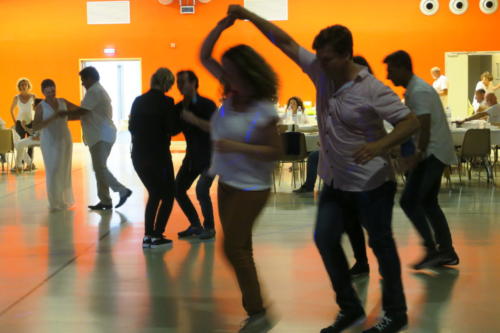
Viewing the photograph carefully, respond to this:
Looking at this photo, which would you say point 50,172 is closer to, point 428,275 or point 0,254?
point 0,254

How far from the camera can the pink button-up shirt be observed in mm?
3236

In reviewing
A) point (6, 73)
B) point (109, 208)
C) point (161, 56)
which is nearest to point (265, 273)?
point (109, 208)

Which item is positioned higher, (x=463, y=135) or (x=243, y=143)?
(x=243, y=143)

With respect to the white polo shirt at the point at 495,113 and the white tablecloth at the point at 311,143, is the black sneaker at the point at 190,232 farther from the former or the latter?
the white polo shirt at the point at 495,113

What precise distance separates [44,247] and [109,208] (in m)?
1.90

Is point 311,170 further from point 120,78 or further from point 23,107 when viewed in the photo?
point 120,78

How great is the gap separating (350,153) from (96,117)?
4.56m

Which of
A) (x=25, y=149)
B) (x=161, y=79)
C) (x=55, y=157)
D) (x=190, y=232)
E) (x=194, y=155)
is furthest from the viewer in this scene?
(x=25, y=149)

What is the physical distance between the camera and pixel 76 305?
163 inches

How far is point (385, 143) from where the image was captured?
3152 millimetres

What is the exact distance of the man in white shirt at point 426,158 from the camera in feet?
14.6

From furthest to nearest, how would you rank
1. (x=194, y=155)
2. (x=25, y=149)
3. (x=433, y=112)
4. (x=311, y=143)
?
(x=25, y=149) → (x=311, y=143) → (x=194, y=155) → (x=433, y=112)

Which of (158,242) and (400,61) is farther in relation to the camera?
(158,242)

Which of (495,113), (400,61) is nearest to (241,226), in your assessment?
(400,61)
